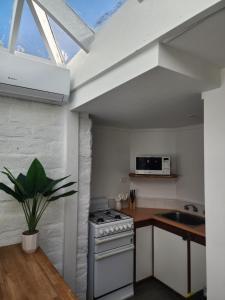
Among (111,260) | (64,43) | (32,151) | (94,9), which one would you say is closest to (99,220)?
(111,260)

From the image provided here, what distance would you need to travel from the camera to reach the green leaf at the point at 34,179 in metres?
1.58

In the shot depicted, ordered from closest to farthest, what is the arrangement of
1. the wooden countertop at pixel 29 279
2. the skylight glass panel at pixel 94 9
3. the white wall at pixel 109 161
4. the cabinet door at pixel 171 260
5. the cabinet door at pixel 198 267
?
the wooden countertop at pixel 29 279
the skylight glass panel at pixel 94 9
the cabinet door at pixel 198 267
the cabinet door at pixel 171 260
the white wall at pixel 109 161

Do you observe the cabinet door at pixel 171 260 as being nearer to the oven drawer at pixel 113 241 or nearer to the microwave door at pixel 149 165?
the oven drawer at pixel 113 241

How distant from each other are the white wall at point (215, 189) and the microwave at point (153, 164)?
4.69 feet

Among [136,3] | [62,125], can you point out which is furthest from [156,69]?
[62,125]

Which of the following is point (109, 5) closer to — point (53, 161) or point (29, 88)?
point (29, 88)

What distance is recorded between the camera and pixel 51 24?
1.74m

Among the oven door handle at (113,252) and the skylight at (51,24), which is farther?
the oven door handle at (113,252)

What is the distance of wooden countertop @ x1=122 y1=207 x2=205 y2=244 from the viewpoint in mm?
2040

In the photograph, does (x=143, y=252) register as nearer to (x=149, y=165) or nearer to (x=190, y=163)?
(x=149, y=165)

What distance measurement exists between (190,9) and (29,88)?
4.20 feet

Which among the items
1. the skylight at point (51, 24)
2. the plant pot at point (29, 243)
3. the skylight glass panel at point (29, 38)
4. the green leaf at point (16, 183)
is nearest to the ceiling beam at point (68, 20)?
the skylight at point (51, 24)

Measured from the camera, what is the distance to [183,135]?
9.53ft

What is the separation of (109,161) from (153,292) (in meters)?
1.67
